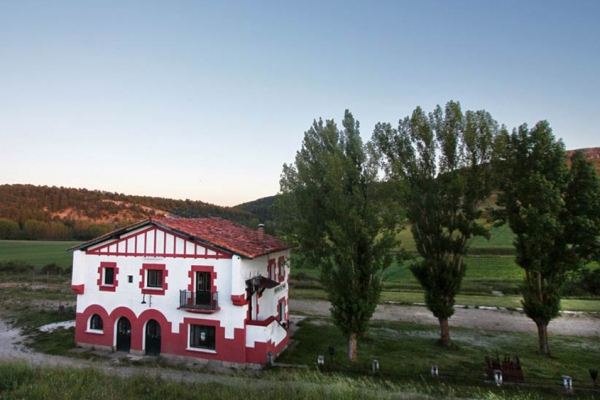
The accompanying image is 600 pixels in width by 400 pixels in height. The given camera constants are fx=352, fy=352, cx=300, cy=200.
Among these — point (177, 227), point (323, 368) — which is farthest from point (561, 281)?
point (177, 227)

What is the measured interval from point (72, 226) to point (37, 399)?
371 ft

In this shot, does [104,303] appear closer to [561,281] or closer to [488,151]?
[488,151]

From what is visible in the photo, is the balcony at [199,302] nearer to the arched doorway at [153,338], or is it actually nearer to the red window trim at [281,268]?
the arched doorway at [153,338]

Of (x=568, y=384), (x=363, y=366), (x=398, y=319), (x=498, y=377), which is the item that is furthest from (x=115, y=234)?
(x=568, y=384)

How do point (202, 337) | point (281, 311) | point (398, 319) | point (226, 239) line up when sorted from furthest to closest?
point (398, 319) → point (281, 311) → point (226, 239) → point (202, 337)

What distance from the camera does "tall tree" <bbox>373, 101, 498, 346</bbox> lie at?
18.2 meters

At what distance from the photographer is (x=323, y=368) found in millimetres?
15062

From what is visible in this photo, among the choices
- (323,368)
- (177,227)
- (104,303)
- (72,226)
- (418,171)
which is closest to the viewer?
(323,368)

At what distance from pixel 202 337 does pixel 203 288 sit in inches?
90.0

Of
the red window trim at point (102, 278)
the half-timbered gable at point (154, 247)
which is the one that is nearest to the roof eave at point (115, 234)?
the half-timbered gable at point (154, 247)

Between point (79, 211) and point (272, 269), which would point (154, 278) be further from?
point (79, 211)

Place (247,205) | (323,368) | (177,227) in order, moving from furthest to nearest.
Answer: (247,205) → (177,227) → (323,368)

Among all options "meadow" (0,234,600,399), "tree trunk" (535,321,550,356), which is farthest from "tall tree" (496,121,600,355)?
"meadow" (0,234,600,399)

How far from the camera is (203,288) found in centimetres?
1650
